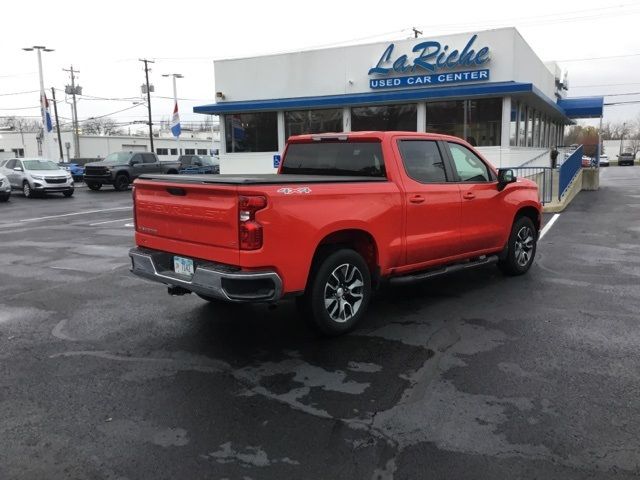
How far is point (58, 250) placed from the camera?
10406mm

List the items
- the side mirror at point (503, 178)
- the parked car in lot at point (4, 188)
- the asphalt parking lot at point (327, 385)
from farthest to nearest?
the parked car in lot at point (4, 188), the side mirror at point (503, 178), the asphalt parking lot at point (327, 385)

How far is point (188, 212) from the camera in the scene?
484 centimetres

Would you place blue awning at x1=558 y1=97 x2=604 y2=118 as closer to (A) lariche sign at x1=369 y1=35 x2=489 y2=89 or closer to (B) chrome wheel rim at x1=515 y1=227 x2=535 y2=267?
(A) lariche sign at x1=369 y1=35 x2=489 y2=89

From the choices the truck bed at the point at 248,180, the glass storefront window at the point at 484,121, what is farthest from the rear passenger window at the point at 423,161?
the glass storefront window at the point at 484,121

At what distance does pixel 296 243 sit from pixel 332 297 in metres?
0.78

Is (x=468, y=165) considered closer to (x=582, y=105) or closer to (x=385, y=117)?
(x=385, y=117)

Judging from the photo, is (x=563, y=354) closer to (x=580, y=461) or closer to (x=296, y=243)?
(x=580, y=461)

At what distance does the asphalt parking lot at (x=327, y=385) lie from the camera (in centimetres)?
318

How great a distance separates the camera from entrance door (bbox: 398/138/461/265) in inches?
228

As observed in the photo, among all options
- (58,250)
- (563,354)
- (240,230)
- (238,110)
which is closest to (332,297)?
(240,230)

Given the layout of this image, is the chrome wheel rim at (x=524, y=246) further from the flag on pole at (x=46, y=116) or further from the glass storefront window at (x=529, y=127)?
the flag on pole at (x=46, y=116)

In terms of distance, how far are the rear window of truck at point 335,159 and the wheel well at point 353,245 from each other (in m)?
0.79

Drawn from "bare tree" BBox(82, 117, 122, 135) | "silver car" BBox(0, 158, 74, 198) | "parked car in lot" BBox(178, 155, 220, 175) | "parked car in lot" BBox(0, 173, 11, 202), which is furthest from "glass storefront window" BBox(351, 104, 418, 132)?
"bare tree" BBox(82, 117, 122, 135)

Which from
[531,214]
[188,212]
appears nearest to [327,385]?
[188,212]
